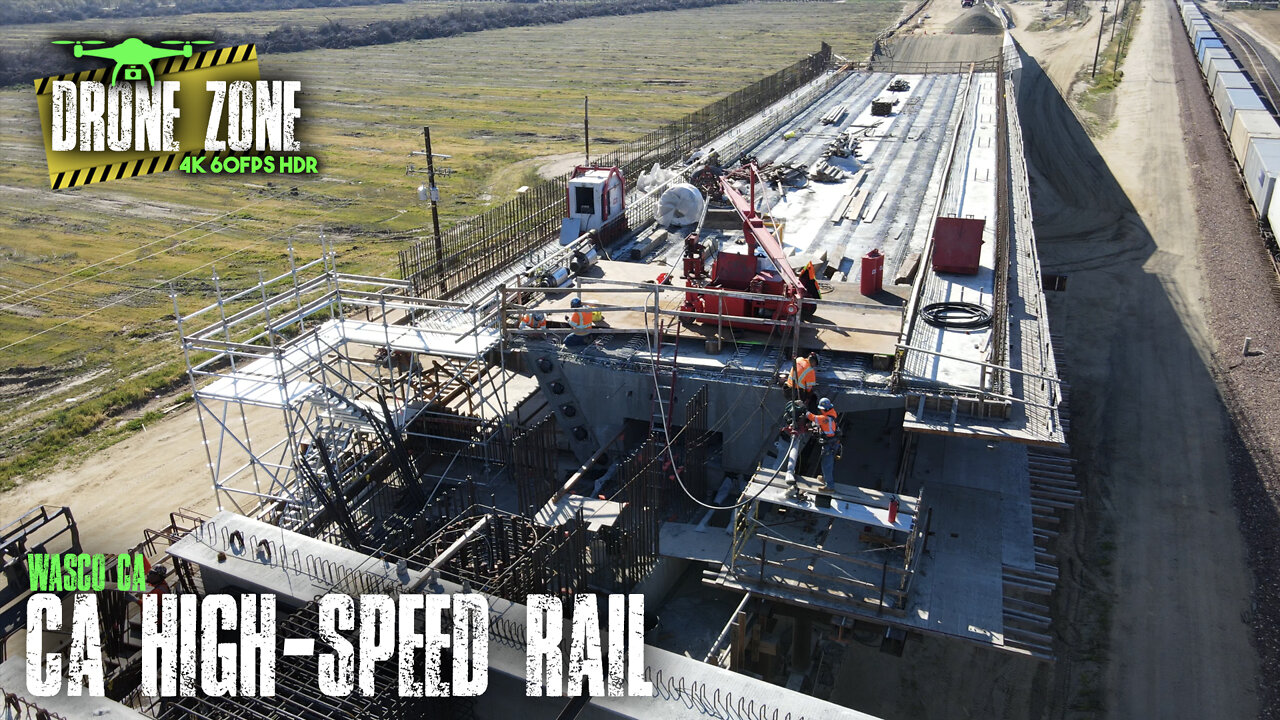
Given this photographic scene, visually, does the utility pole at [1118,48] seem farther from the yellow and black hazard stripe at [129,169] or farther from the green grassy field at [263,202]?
the yellow and black hazard stripe at [129,169]

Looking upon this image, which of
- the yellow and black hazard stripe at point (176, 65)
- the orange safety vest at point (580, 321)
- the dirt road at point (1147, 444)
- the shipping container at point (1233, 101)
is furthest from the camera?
the shipping container at point (1233, 101)

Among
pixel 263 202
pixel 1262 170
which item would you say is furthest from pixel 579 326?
pixel 1262 170

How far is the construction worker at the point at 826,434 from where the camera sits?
1686 cm

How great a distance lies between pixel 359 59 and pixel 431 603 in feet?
405

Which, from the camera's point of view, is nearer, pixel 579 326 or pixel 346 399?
pixel 346 399

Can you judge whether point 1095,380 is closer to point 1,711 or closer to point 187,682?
point 187,682

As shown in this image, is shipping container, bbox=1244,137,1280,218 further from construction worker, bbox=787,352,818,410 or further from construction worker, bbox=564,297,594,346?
construction worker, bbox=564,297,594,346

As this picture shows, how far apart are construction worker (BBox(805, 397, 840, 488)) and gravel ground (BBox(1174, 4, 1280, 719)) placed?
993 cm

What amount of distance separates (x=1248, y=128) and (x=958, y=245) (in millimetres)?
39288

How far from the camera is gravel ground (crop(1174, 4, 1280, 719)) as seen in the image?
826 inches

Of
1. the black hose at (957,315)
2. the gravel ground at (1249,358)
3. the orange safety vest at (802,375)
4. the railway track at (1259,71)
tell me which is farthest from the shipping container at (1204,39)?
the orange safety vest at (802,375)

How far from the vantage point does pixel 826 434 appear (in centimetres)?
1694

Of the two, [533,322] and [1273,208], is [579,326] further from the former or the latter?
[1273,208]

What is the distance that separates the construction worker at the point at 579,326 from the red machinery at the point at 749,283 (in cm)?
250
